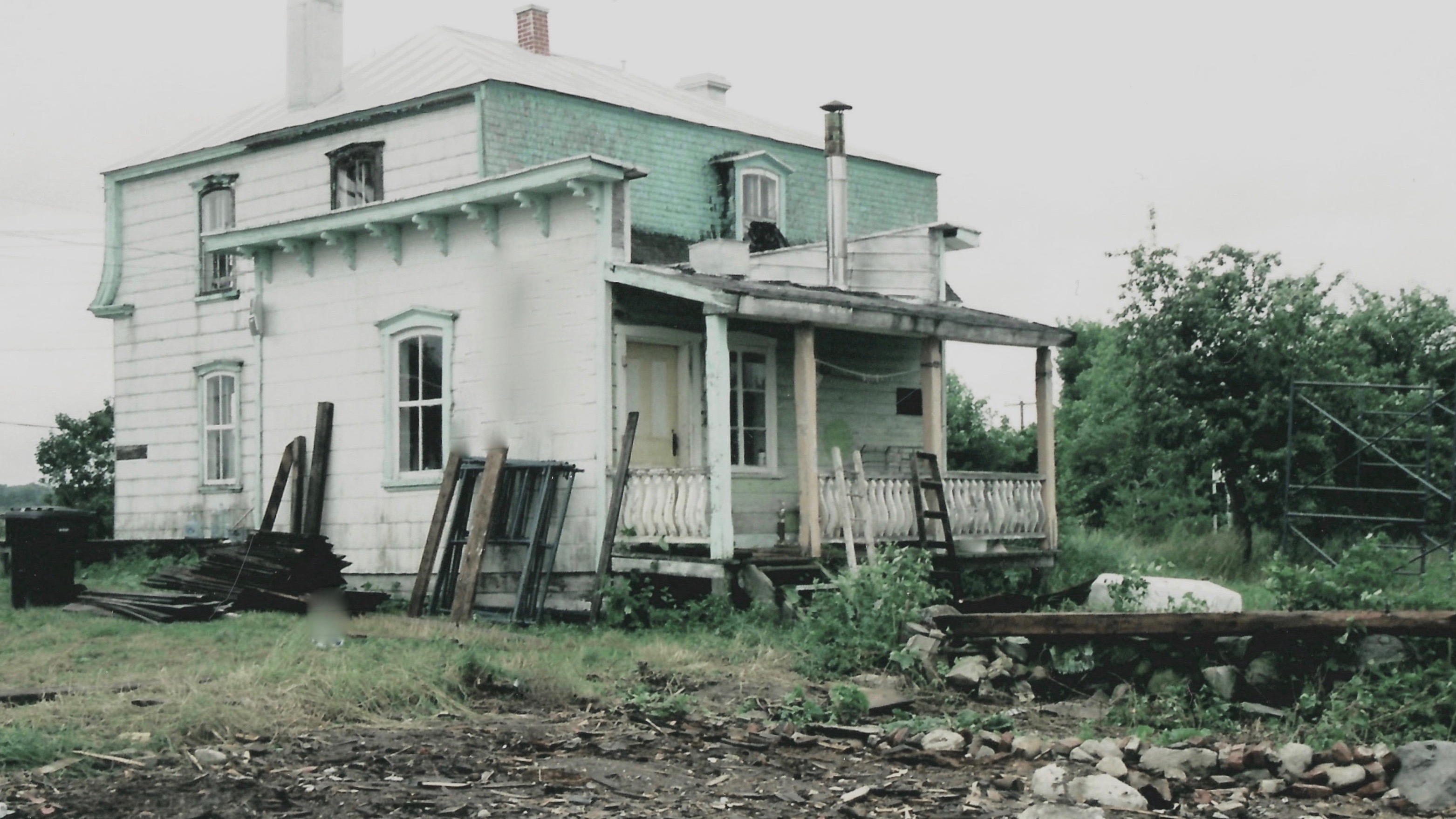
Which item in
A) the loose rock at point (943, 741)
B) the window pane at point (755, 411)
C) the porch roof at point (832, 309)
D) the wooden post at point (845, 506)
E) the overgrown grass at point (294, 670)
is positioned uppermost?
the porch roof at point (832, 309)

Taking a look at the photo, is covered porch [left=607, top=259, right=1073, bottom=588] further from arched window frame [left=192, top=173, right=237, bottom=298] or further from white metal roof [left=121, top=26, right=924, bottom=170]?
arched window frame [left=192, top=173, right=237, bottom=298]

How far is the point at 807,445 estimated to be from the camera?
14570mm

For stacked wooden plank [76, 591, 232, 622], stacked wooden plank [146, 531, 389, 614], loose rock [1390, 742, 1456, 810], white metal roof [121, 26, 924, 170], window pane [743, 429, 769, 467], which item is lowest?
loose rock [1390, 742, 1456, 810]

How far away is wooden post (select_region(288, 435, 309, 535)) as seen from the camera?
17688 mm

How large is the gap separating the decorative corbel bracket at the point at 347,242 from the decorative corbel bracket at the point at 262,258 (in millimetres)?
1242

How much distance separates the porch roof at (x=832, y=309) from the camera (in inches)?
555

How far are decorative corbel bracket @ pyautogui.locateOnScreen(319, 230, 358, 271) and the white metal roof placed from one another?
6.98 ft

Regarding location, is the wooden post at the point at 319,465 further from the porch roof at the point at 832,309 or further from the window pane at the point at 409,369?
the porch roof at the point at 832,309

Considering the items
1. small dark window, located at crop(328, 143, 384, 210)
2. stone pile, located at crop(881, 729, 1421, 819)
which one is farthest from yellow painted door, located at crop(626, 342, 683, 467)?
stone pile, located at crop(881, 729, 1421, 819)

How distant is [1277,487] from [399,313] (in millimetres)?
14875

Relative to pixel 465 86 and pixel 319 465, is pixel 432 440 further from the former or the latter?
pixel 465 86

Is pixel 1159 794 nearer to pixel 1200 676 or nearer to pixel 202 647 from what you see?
pixel 1200 676

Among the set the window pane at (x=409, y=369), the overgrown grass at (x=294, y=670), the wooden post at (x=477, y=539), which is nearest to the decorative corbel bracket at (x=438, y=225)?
the window pane at (x=409, y=369)

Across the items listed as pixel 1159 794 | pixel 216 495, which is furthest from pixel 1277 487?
pixel 1159 794
